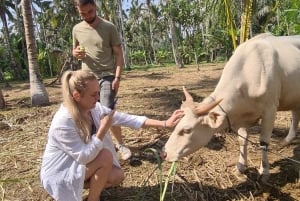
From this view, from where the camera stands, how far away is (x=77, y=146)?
3158mm

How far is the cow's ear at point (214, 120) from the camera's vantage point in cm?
384

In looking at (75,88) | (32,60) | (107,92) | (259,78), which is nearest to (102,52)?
(107,92)

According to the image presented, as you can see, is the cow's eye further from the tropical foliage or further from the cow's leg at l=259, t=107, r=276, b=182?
the tropical foliage

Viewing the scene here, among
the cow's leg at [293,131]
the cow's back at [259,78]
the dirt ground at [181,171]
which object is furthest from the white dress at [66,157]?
the cow's leg at [293,131]

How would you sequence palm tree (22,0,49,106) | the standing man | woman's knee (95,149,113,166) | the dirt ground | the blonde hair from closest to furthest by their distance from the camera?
the blonde hair < woman's knee (95,149,113,166) < the dirt ground < the standing man < palm tree (22,0,49,106)

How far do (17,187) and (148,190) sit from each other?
1484mm

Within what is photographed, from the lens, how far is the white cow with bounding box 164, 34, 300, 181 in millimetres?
3859

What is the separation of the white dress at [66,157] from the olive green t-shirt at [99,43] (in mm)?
1385

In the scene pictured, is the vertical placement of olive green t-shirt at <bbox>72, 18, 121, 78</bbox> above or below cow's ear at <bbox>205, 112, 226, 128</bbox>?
above

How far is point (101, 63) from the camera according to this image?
454 cm

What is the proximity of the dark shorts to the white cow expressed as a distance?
92 centimetres

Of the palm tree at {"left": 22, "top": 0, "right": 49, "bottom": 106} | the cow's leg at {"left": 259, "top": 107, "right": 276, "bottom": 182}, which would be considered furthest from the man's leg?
the palm tree at {"left": 22, "top": 0, "right": 49, "bottom": 106}

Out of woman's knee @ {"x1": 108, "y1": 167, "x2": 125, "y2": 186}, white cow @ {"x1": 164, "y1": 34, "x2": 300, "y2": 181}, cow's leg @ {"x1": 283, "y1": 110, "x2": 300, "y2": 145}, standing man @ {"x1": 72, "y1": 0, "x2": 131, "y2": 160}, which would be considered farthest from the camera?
cow's leg @ {"x1": 283, "y1": 110, "x2": 300, "y2": 145}

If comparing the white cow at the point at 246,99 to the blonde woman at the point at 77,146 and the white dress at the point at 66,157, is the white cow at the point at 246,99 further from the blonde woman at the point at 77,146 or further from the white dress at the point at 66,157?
the white dress at the point at 66,157
